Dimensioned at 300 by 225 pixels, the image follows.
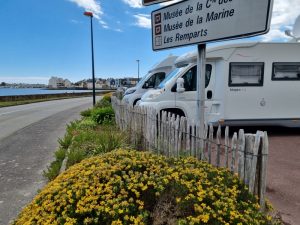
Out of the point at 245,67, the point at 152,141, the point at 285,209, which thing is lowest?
the point at 285,209

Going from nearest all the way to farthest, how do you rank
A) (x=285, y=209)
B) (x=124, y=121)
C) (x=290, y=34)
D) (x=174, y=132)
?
(x=285, y=209) → (x=174, y=132) → (x=124, y=121) → (x=290, y=34)

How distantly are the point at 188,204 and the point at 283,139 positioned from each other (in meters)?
6.71

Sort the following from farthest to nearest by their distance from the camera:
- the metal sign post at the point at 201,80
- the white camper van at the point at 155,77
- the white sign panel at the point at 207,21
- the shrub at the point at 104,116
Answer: the white camper van at the point at 155,77
the shrub at the point at 104,116
the metal sign post at the point at 201,80
the white sign panel at the point at 207,21

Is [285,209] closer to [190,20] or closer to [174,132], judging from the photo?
[174,132]

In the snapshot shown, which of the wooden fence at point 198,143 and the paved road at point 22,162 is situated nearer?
the wooden fence at point 198,143

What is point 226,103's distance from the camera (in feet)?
27.1

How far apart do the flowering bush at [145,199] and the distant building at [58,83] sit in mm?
110543

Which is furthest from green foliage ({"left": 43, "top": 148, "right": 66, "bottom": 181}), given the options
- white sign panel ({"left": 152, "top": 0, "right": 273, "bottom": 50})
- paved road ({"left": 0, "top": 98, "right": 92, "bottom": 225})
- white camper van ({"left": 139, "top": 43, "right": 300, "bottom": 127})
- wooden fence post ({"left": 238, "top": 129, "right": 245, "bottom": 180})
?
wooden fence post ({"left": 238, "top": 129, "right": 245, "bottom": 180})

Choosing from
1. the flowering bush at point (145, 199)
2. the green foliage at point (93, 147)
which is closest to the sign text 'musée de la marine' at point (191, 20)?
the flowering bush at point (145, 199)

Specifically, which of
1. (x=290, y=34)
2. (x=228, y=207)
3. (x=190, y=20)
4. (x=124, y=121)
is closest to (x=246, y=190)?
(x=228, y=207)

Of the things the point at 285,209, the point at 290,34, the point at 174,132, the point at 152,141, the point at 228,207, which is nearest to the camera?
the point at 228,207

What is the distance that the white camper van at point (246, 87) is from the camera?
27.0ft

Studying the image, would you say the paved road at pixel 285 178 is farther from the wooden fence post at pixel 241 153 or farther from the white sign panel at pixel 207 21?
the white sign panel at pixel 207 21

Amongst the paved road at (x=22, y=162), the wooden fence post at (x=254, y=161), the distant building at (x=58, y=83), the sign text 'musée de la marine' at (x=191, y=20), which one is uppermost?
the distant building at (x=58, y=83)
